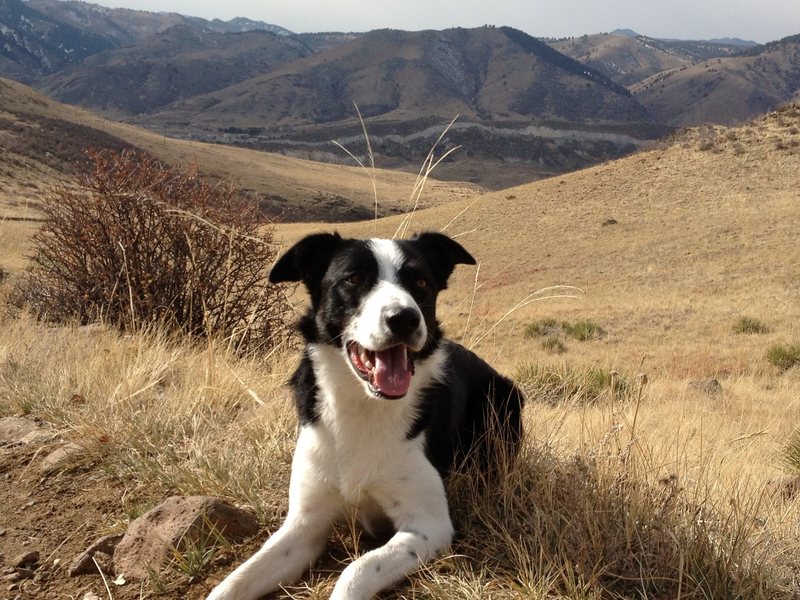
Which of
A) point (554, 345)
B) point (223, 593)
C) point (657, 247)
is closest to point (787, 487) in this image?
point (223, 593)

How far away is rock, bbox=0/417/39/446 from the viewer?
4488mm

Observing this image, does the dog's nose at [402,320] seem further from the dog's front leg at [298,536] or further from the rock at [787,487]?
the rock at [787,487]

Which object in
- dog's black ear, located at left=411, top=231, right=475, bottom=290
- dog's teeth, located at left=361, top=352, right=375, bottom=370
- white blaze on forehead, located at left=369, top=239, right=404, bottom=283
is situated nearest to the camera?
dog's teeth, located at left=361, top=352, right=375, bottom=370

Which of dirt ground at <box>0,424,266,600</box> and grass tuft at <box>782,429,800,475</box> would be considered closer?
dirt ground at <box>0,424,266,600</box>

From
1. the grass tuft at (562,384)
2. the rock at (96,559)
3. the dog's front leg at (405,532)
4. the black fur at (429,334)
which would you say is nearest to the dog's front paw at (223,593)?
the dog's front leg at (405,532)

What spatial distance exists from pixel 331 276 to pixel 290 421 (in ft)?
4.32

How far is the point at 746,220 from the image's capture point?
34281 mm

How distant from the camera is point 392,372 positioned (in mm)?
3127

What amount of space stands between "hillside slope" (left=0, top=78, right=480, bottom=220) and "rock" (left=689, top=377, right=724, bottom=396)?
153ft

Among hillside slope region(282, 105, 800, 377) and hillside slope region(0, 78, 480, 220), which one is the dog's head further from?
hillside slope region(0, 78, 480, 220)

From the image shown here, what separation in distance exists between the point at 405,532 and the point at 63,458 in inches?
85.0

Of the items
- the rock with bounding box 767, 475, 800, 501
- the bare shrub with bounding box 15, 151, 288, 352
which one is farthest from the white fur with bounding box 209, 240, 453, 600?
the bare shrub with bounding box 15, 151, 288, 352

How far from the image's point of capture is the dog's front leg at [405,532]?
2.67 m

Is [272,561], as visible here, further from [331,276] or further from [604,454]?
[604,454]
